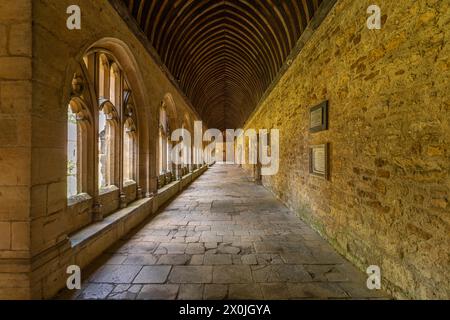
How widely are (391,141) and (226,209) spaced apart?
145 inches

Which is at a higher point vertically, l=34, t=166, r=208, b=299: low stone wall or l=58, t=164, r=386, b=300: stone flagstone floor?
l=34, t=166, r=208, b=299: low stone wall

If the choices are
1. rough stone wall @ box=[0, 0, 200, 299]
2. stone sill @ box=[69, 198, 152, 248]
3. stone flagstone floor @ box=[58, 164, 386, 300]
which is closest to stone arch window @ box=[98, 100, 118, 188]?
stone sill @ box=[69, 198, 152, 248]

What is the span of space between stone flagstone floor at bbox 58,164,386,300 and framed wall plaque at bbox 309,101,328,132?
1.67 metres

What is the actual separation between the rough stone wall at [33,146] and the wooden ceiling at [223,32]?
7.40ft

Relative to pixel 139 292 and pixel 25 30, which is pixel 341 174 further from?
pixel 25 30

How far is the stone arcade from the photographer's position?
1.79 meters

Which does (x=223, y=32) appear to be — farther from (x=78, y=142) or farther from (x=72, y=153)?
(x=72, y=153)

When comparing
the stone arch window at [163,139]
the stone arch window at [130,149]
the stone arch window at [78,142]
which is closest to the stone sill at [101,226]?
the stone arch window at [78,142]

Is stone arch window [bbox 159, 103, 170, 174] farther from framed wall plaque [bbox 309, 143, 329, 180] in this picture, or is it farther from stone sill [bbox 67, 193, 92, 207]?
framed wall plaque [bbox 309, 143, 329, 180]

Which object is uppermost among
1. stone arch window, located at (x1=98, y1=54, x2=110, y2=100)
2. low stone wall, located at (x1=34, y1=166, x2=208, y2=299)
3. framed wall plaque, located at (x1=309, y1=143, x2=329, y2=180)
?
stone arch window, located at (x1=98, y1=54, x2=110, y2=100)

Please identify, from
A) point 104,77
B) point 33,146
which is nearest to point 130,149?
point 104,77

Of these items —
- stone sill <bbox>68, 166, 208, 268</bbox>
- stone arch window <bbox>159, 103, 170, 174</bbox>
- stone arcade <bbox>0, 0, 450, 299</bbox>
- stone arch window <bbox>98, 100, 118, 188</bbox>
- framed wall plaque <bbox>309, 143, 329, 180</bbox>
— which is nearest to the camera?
stone arcade <bbox>0, 0, 450, 299</bbox>

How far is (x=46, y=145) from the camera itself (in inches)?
77.7

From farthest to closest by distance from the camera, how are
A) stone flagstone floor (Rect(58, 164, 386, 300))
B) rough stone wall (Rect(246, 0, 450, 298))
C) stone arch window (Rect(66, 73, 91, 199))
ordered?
stone arch window (Rect(66, 73, 91, 199))
stone flagstone floor (Rect(58, 164, 386, 300))
rough stone wall (Rect(246, 0, 450, 298))
